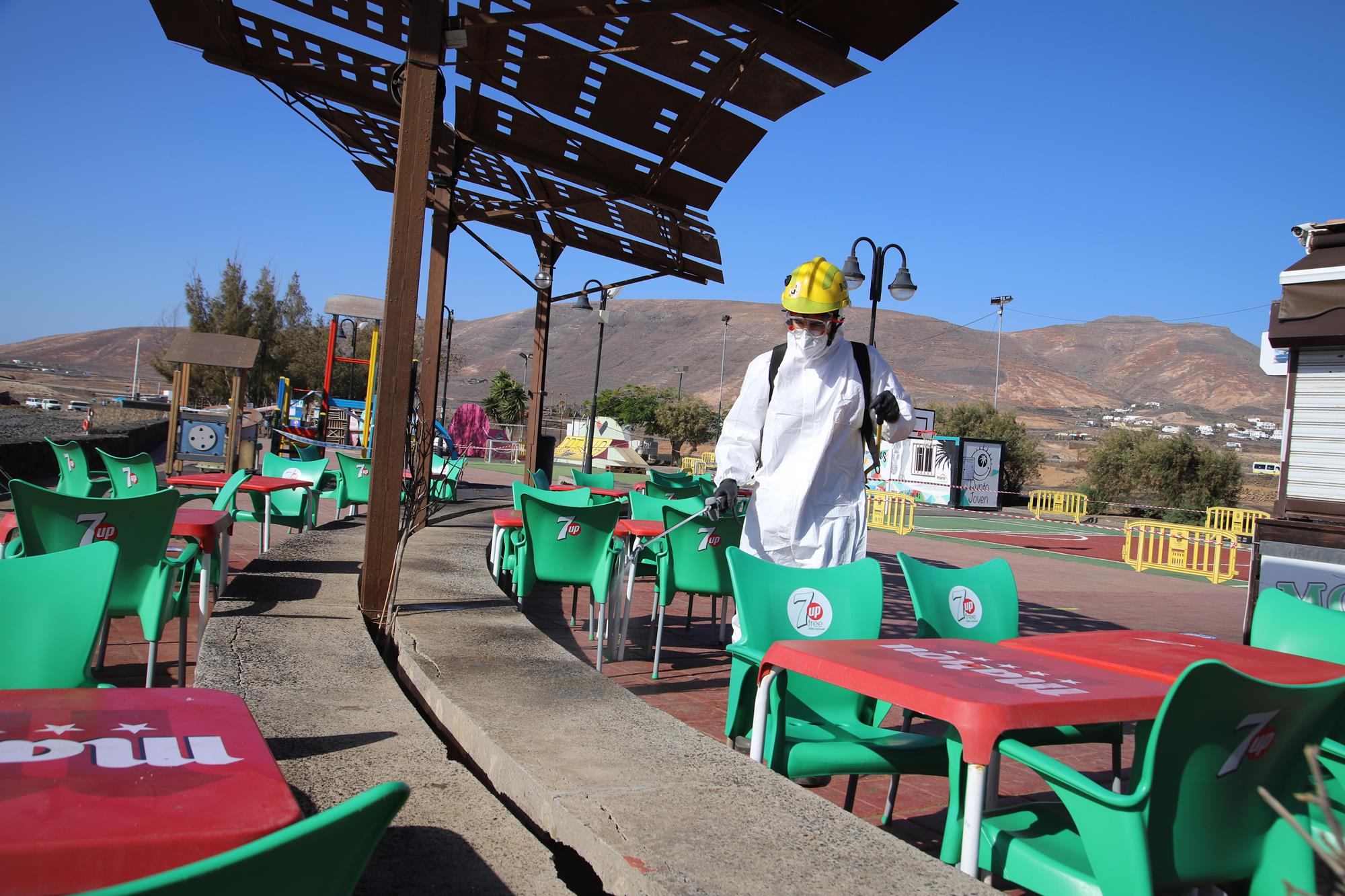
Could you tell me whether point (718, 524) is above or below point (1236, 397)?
below

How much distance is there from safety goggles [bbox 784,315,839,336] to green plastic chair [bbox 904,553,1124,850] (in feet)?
3.37

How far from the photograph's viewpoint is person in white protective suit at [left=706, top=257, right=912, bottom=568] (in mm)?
4129

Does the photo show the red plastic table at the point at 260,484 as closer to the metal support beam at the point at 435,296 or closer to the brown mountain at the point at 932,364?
the metal support beam at the point at 435,296

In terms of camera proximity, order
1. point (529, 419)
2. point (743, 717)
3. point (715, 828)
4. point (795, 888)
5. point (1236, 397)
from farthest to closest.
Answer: point (1236, 397) < point (529, 419) < point (743, 717) < point (715, 828) < point (795, 888)

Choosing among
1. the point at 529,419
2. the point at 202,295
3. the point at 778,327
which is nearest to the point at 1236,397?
the point at 778,327

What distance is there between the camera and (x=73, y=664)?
232 cm

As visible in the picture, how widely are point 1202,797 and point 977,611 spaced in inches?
72.2

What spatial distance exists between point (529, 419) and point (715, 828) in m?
9.99

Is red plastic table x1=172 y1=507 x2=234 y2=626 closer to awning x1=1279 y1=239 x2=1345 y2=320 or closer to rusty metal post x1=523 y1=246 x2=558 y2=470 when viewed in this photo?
rusty metal post x1=523 y1=246 x2=558 y2=470

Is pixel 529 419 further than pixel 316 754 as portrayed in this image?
Yes

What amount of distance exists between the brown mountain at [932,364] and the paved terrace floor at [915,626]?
361 feet

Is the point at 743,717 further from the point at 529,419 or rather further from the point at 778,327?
the point at 778,327

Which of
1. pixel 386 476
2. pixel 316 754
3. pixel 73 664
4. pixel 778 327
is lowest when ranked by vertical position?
pixel 316 754

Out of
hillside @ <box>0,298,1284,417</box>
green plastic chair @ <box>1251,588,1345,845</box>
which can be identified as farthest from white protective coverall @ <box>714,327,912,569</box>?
hillside @ <box>0,298,1284,417</box>
